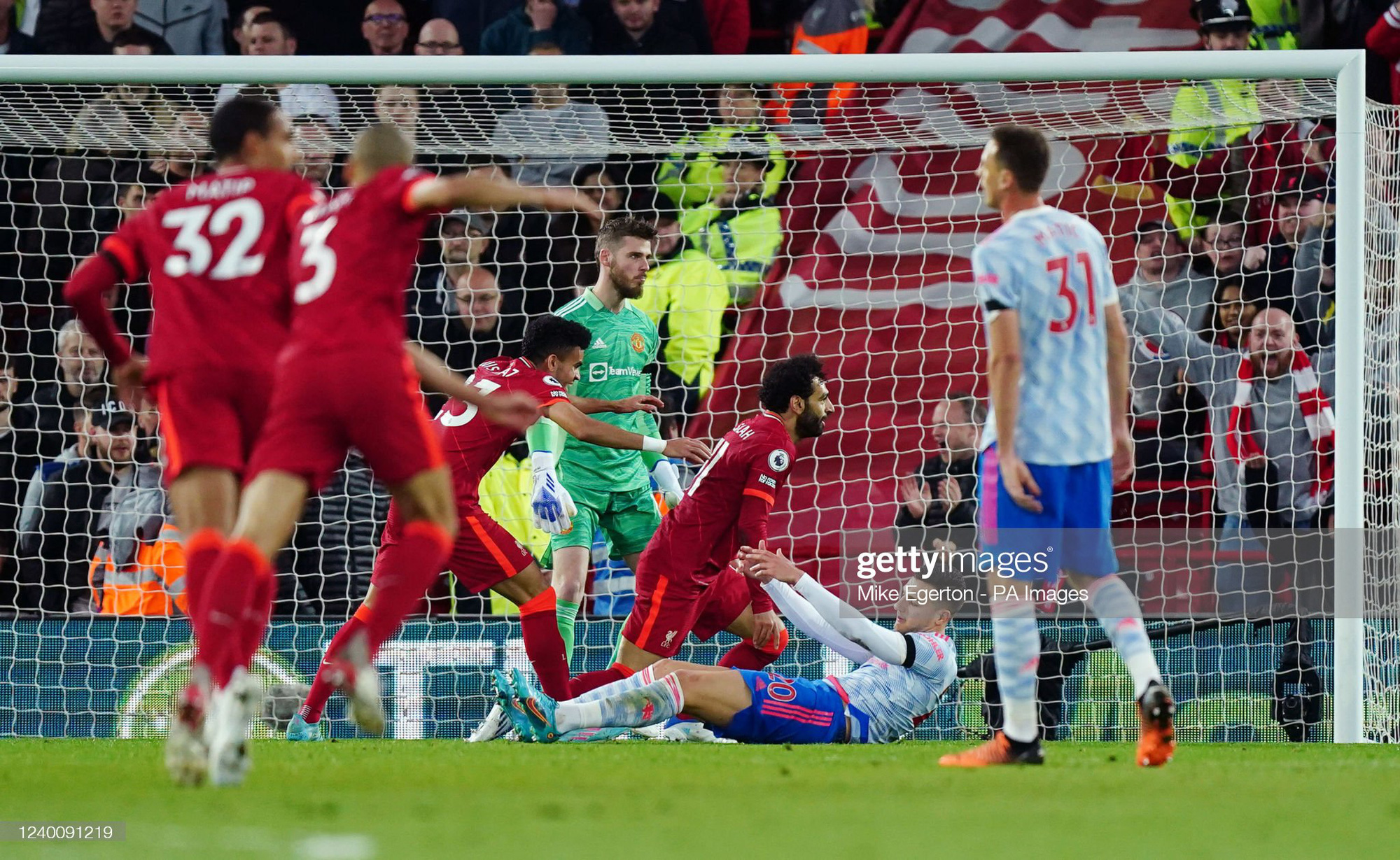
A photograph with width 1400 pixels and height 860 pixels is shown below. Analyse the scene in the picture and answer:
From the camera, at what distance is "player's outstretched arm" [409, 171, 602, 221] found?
13.9 ft

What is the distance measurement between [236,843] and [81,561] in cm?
621

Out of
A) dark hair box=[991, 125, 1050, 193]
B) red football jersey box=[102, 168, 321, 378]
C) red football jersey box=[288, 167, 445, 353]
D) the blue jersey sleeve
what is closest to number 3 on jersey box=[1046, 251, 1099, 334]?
the blue jersey sleeve

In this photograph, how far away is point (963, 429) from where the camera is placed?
9203mm

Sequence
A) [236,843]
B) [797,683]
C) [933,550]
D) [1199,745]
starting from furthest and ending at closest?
1. [933,550]
2. [1199,745]
3. [797,683]
4. [236,843]

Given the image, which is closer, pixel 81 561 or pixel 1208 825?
pixel 1208 825

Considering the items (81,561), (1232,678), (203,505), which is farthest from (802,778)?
(81,561)

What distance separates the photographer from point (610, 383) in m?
8.17

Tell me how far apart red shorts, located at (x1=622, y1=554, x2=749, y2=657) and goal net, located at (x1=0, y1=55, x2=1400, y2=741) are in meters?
1.04

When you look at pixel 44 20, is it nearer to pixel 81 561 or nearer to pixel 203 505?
pixel 81 561

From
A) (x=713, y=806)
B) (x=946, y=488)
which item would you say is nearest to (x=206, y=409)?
(x=713, y=806)

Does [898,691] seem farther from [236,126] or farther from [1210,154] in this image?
[1210,154]

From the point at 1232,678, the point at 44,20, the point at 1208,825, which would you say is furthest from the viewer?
the point at 44,20

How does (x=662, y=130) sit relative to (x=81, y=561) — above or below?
above

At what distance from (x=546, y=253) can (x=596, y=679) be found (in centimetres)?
372
